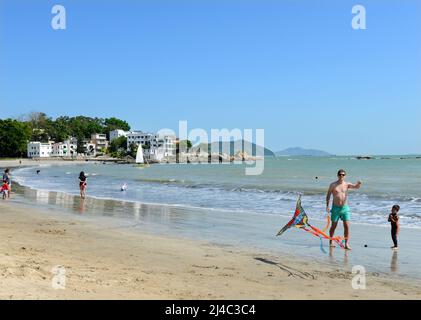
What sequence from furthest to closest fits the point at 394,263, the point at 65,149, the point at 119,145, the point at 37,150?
the point at 119,145 < the point at 65,149 < the point at 37,150 < the point at 394,263

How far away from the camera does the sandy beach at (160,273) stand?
6.39 metres

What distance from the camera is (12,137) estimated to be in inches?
5389

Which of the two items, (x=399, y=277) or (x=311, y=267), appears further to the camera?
(x=311, y=267)

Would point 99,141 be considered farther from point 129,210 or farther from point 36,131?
point 129,210

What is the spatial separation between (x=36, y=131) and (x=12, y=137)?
37.0 m

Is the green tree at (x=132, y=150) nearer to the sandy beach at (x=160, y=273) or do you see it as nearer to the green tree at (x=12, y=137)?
the green tree at (x=12, y=137)

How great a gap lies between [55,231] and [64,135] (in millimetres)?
169267

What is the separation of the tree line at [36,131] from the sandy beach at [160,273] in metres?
137

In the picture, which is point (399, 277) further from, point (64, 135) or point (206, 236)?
point (64, 135)

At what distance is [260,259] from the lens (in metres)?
9.44

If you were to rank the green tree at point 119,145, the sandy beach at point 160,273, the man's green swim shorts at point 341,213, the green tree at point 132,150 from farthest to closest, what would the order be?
the green tree at point 119,145 < the green tree at point 132,150 < the man's green swim shorts at point 341,213 < the sandy beach at point 160,273

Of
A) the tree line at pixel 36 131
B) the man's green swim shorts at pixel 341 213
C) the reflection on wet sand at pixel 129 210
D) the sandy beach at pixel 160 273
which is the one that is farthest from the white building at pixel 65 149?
the man's green swim shorts at pixel 341 213

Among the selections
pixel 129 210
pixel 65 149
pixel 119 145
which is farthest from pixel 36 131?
pixel 129 210
